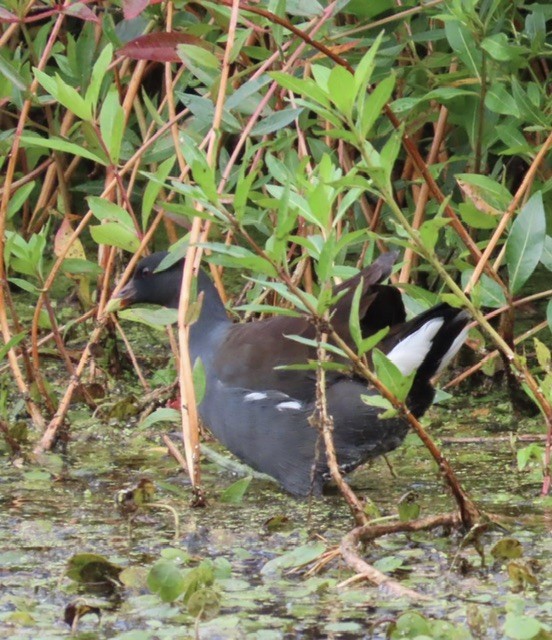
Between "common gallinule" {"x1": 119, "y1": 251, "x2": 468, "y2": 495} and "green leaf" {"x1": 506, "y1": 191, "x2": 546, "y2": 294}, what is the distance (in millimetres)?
228

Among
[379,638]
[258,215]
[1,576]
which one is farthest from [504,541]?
[258,215]

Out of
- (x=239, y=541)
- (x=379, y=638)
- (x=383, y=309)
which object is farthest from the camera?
(x=383, y=309)

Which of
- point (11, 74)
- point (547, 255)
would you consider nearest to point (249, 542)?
point (547, 255)

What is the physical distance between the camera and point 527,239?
107 inches

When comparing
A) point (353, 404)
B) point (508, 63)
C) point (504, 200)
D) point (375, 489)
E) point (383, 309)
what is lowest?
point (375, 489)

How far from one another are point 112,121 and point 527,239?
941 millimetres

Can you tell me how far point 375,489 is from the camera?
10.5 ft

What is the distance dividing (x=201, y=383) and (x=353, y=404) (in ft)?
1.62

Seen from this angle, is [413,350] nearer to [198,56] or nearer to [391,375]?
[391,375]

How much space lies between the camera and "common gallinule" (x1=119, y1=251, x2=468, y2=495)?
301cm

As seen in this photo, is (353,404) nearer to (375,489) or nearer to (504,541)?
(375,489)

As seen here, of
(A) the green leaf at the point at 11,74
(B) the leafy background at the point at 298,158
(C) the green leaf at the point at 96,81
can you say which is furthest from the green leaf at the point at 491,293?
(A) the green leaf at the point at 11,74

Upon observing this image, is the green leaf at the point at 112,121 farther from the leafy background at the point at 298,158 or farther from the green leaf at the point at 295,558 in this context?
the green leaf at the point at 295,558

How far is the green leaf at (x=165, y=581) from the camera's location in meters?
2.26
